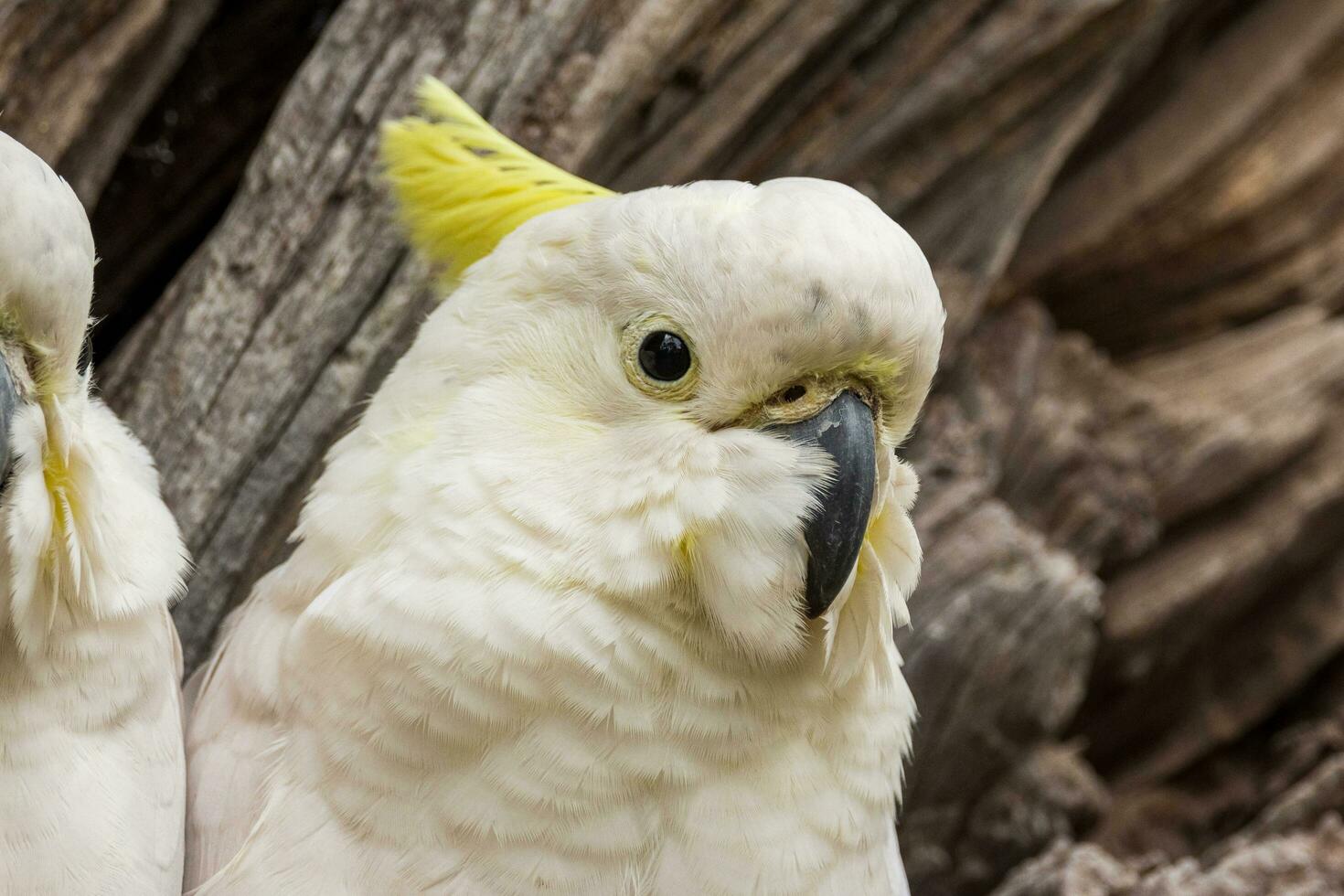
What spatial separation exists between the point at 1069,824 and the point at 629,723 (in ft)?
5.76

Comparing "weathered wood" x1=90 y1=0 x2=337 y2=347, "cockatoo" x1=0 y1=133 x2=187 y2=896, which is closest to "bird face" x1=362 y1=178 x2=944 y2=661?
"cockatoo" x1=0 y1=133 x2=187 y2=896

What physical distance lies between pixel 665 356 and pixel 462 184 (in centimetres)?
48

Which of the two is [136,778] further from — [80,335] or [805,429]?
[805,429]

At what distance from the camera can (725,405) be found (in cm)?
154

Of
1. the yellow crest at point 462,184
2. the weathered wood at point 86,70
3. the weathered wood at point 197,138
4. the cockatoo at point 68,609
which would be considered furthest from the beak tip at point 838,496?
the weathered wood at point 197,138

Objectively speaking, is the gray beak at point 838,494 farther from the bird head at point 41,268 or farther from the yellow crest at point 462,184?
the bird head at point 41,268

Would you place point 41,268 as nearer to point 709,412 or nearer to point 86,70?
point 709,412

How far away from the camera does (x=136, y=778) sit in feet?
5.22

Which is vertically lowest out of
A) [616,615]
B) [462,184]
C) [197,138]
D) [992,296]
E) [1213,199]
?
[197,138]

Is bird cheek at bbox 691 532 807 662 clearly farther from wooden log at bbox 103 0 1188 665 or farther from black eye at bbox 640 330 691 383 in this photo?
wooden log at bbox 103 0 1188 665

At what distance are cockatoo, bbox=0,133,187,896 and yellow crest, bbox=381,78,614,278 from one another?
0.50 metres

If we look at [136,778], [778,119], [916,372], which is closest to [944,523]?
[778,119]

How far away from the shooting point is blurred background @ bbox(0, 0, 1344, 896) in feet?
7.12

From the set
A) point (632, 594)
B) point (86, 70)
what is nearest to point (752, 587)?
point (632, 594)
